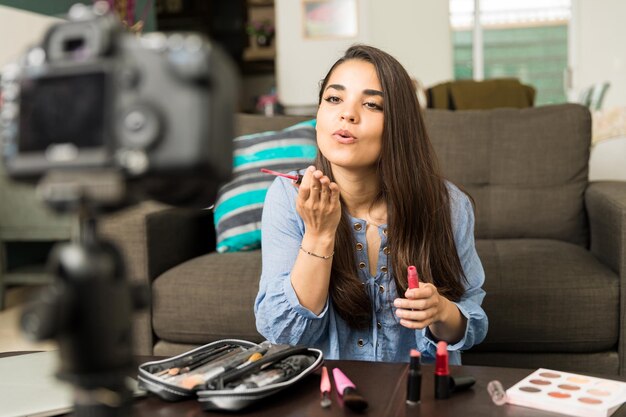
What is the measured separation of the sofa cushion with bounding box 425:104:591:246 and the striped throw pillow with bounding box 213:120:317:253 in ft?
1.40

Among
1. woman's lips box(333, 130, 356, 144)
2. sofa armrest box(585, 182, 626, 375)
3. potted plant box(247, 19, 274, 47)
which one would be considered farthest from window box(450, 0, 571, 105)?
woman's lips box(333, 130, 356, 144)

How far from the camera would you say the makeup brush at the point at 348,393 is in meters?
0.85

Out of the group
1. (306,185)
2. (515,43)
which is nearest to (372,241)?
(306,185)

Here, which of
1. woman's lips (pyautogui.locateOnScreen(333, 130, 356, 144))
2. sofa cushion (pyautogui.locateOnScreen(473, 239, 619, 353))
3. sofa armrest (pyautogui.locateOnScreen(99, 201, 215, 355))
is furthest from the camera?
sofa armrest (pyautogui.locateOnScreen(99, 201, 215, 355))

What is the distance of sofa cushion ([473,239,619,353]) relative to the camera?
167 cm

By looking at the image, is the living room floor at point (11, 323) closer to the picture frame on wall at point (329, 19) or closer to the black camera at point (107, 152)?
the black camera at point (107, 152)

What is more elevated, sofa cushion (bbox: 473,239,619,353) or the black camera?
the black camera

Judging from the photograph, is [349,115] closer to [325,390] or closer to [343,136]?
[343,136]

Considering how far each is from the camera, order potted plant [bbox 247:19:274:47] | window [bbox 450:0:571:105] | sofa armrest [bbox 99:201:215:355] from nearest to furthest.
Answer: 1. sofa armrest [bbox 99:201:215:355]
2. window [bbox 450:0:571:105]
3. potted plant [bbox 247:19:274:47]

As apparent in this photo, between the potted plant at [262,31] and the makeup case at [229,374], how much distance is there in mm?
5823

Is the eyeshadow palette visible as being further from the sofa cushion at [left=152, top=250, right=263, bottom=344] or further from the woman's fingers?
the sofa cushion at [left=152, top=250, right=263, bottom=344]

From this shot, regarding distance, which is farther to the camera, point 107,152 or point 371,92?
point 371,92

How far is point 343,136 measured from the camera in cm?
124

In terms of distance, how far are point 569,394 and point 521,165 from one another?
1319 mm
